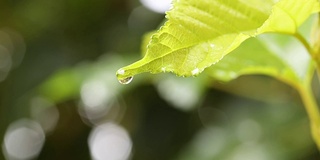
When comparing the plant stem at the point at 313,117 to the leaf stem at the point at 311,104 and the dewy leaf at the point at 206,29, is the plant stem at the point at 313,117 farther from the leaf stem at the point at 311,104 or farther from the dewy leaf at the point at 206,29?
the dewy leaf at the point at 206,29

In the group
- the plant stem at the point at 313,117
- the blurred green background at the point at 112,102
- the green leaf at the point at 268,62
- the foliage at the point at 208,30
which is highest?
the foliage at the point at 208,30

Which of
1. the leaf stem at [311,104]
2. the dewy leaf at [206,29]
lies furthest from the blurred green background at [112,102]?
the dewy leaf at [206,29]

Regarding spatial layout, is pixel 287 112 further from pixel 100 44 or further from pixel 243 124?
A: pixel 100 44

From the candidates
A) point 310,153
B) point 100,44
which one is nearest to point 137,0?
point 100,44

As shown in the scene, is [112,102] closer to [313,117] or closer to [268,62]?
[268,62]

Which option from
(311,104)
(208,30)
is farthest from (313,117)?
(208,30)

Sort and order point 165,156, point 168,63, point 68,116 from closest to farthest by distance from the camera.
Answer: point 168,63 < point 165,156 < point 68,116

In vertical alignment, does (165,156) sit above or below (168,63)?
below
